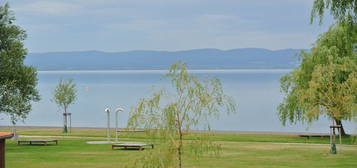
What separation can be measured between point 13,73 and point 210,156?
1644cm

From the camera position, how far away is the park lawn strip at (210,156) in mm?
29297

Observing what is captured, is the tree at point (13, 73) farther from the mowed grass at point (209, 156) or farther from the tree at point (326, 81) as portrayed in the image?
the tree at point (326, 81)

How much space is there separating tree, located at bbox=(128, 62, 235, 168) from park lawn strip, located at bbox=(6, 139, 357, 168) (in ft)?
21.7

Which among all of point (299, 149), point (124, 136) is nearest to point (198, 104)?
point (299, 149)

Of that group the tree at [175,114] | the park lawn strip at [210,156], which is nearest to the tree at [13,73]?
the park lawn strip at [210,156]

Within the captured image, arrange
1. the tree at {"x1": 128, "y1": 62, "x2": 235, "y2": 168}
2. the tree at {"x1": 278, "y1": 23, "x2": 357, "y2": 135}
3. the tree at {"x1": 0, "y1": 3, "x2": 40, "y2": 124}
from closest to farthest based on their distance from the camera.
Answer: the tree at {"x1": 128, "y1": 62, "x2": 235, "y2": 168} < the tree at {"x1": 278, "y1": 23, "x2": 357, "y2": 135} < the tree at {"x1": 0, "y1": 3, "x2": 40, "y2": 124}

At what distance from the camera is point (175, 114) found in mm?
19016

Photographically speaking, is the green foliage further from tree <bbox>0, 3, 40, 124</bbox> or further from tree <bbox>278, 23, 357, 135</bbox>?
tree <bbox>0, 3, 40, 124</bbox>

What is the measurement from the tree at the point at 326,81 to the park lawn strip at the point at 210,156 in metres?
1.98

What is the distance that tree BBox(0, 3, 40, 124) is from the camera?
37.9 m

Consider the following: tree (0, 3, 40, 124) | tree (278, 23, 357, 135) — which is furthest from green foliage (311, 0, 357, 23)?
tree (0, 3, 40, 124)

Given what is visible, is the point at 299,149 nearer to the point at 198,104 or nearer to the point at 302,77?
the point at 302,77

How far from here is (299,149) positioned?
37156 millimetres

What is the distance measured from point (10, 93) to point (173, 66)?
801 inches
